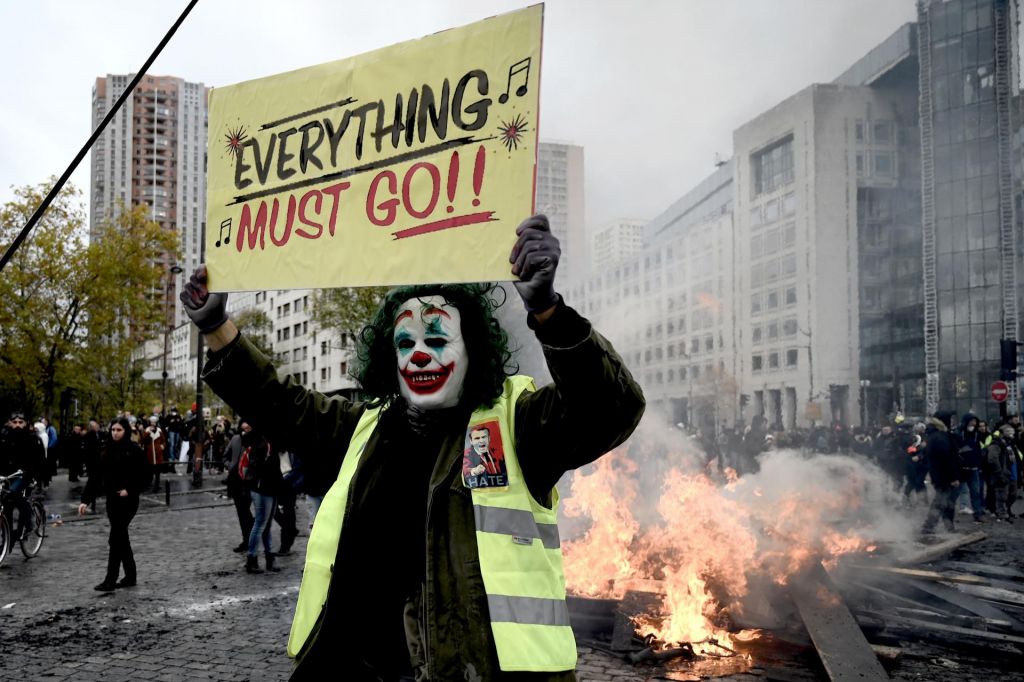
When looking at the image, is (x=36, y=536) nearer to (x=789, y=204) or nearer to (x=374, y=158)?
(x=374, y=158)

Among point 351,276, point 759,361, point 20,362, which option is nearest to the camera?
point 351,276

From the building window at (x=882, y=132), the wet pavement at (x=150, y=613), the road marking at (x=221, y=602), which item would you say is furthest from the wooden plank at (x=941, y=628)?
the building window at (x=882, y=132)

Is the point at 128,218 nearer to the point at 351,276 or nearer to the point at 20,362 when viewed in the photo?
the point at 20,362

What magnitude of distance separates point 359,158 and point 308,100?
34 centimetres

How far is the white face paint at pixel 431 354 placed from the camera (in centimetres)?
257

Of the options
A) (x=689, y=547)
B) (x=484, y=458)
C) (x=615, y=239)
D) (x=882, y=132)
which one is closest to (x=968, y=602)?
(x=689, y=547)

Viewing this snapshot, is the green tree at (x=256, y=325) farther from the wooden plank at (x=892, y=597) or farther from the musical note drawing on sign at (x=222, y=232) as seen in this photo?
the musical note drawing on sign at (x=222, y=232)

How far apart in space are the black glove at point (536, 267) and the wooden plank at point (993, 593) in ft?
26.5

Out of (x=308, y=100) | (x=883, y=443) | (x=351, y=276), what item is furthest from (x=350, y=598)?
(x=883, y=443)

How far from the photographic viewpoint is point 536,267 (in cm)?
216

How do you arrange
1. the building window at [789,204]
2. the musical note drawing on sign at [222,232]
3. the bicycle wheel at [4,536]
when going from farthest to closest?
the building window at [789,204] → the bicycle wheel at [4,536] → the musical note drawing on sign at [222,232]

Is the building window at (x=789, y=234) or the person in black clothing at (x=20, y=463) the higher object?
the building window at (x=789, y=234)

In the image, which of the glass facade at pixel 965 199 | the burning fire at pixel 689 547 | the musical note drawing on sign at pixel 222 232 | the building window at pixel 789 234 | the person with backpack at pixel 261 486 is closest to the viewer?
the musical note drawing on sign at pixel 222 232

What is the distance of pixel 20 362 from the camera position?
2528cm
